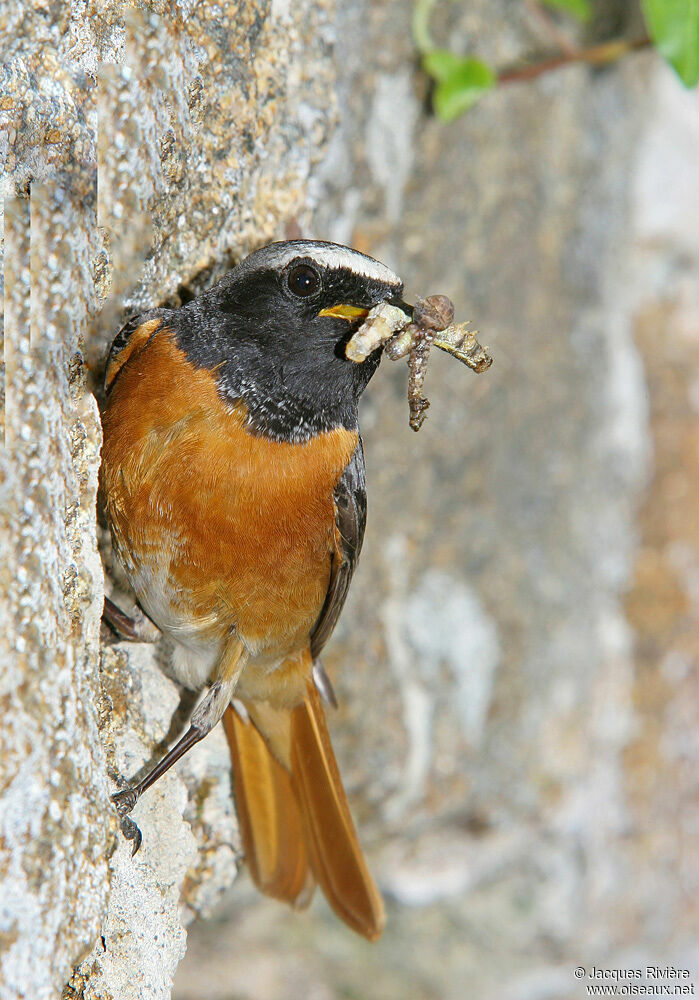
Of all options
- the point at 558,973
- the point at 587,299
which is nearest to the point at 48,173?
the point at 587,299

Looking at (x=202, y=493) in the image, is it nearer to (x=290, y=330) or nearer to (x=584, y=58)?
(x=290, y=330)

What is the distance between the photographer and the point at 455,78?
10.5 ft

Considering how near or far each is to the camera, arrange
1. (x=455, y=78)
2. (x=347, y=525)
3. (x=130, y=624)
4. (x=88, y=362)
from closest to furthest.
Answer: (x=88, y=362), (x=347, y=525), (x=130, y=624), (x=455, y=78)

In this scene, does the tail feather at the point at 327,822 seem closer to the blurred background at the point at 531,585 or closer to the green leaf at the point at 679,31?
the blurred background at the point at 531,585

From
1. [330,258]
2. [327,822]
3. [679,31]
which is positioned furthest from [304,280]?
[327,822]

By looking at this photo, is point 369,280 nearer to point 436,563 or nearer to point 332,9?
point 332,9

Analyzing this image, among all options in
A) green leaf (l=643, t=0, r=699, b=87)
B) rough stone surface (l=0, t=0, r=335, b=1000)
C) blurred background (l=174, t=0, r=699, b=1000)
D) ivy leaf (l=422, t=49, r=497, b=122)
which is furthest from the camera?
blurred background (l=174, t=0, r=699, b=1000)

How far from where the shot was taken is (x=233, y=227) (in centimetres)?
254

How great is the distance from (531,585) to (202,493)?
2263 millimetres

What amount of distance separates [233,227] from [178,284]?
0.78 ft

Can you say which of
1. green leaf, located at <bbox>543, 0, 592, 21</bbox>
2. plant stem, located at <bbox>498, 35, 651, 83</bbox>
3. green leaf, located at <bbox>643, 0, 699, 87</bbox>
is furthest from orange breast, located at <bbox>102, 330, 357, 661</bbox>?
green leaf, located at <bbox>543, 0, 592, 21</bbox>

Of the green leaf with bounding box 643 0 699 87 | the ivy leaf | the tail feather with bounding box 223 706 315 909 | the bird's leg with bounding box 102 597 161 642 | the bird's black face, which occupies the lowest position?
the tail feather with bounding box 223 706 315 909

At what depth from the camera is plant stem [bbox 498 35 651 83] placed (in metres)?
3.44

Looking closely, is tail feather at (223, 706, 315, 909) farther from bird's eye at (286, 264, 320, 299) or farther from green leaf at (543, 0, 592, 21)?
green leaf at (543, 0, 592, 21)
